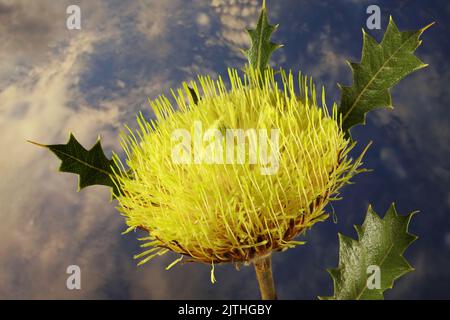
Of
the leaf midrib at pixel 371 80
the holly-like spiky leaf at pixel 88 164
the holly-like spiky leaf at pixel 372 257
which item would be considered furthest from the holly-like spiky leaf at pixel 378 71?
the holly-like spiky leaf at pixel 88 164

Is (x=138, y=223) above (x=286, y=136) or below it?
below

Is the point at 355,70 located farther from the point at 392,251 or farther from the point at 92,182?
the point at 92,182

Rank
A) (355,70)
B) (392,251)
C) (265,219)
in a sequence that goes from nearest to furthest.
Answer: (265,219) < (392,251) < (355,70)

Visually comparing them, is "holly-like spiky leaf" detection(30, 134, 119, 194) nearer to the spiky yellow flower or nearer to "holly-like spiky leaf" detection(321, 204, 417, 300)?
the spiky yellow flower

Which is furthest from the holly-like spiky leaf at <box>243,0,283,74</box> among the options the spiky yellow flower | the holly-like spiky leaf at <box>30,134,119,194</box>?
the holly-like spiky leaf at <box>30,134,119,194</box>

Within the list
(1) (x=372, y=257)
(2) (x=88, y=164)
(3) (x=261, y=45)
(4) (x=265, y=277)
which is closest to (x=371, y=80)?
(3) (x=261, y=45)

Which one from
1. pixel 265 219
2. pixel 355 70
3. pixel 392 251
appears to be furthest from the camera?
pixel 355 70

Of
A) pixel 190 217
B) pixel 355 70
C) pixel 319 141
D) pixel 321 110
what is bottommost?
pixel 190 217

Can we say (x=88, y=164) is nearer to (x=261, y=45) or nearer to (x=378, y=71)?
(x=261, y=45)

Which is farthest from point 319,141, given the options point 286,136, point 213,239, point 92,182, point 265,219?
point 92,182
